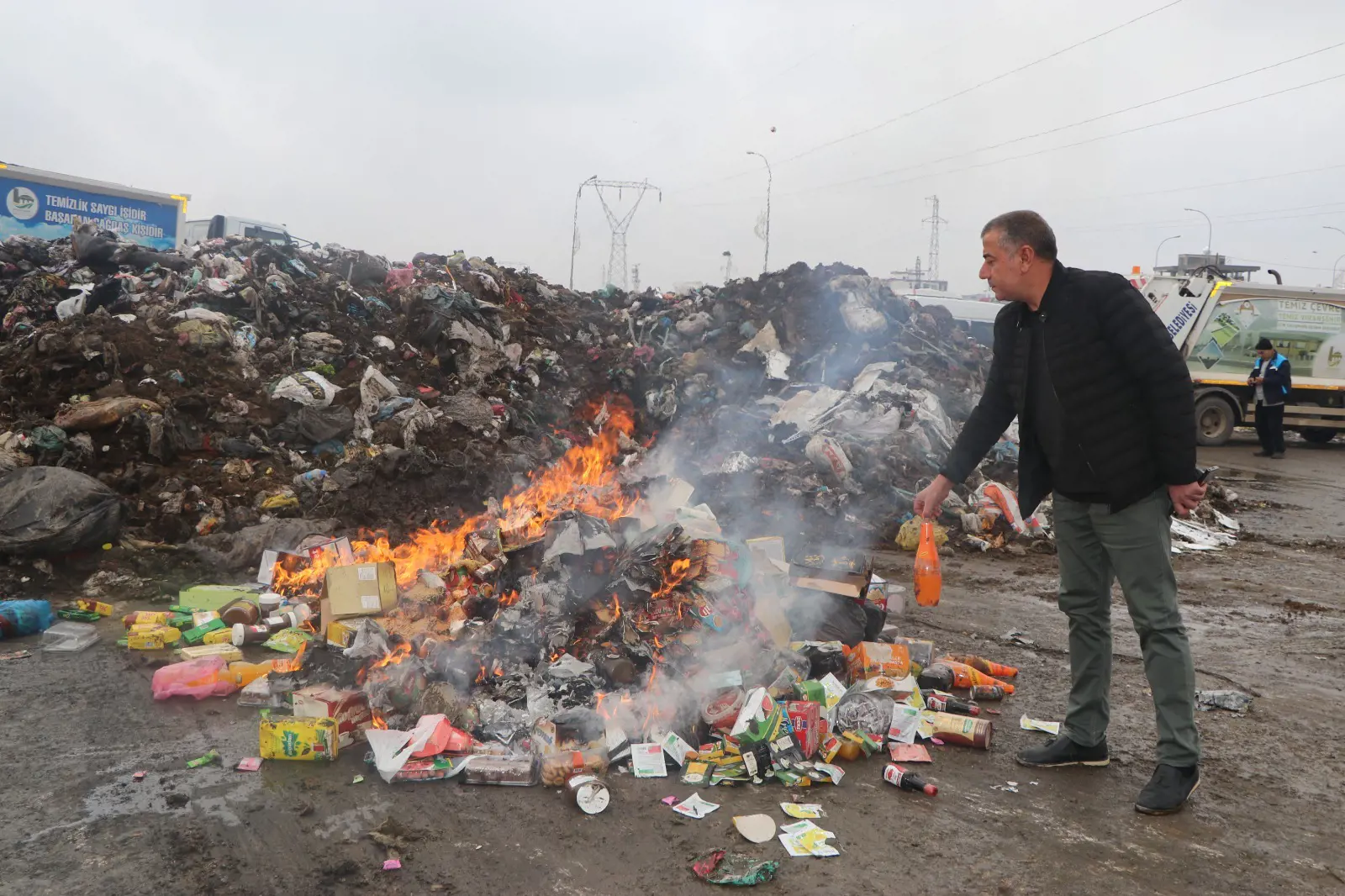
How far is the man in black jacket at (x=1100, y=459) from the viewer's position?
2.71m

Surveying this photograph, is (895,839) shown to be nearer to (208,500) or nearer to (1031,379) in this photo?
(1031,379)

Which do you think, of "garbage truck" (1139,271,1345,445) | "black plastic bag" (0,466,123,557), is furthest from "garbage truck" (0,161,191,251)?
"garbage truck" (1139,271,1345,445)

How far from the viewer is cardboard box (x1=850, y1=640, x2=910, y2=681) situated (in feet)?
12.0

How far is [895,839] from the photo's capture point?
256 cm

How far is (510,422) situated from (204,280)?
4.60 m

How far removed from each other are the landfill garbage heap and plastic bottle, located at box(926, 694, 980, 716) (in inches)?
121

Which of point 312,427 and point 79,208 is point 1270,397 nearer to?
point 312,427

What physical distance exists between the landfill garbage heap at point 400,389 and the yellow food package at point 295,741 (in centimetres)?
296

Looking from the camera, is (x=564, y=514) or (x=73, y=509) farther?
(x=73, y=509)

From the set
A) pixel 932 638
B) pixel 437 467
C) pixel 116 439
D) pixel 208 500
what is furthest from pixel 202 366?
pixel 932 638

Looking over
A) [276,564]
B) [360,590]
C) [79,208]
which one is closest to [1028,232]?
[360,590]

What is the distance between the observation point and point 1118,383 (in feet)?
9.18

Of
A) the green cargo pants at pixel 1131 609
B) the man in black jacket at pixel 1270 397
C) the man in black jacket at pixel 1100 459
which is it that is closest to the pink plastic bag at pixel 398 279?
the man in black jacket at pixel 1100 459

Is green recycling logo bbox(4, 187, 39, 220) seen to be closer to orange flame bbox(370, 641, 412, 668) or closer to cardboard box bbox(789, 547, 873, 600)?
orange flame bbox(370, 641, 412, 668)
